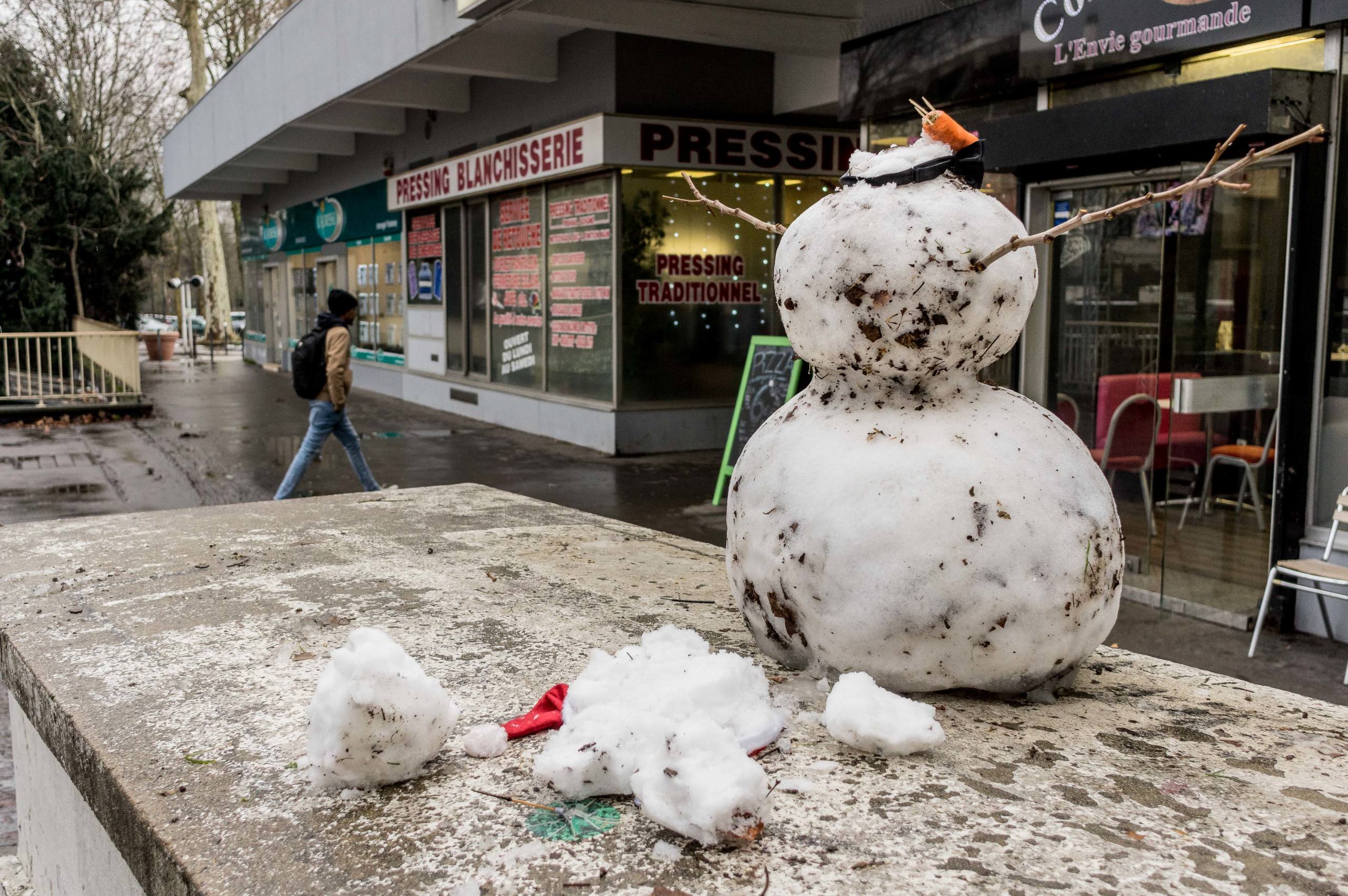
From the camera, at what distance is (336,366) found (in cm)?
912

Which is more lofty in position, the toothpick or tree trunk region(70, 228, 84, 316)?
tree trunk region(70, 228, 84, 316)

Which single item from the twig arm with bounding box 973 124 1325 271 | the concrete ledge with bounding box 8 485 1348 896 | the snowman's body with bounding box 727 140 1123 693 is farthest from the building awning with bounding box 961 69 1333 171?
the snowman's body with bounding box 727 140 1123 693

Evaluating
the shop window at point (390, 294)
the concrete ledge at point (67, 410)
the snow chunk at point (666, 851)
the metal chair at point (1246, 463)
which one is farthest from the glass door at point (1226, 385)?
the concrete ledge at point (67, 410)

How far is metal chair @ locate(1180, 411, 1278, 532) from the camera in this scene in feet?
19.8

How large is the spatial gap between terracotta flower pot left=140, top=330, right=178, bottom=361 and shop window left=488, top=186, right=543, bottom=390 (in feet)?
62.9

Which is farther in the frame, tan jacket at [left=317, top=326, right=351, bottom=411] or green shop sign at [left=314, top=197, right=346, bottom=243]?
green shop sign at [left=314, top=197, right=346, bottom=243]

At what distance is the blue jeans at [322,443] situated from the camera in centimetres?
902

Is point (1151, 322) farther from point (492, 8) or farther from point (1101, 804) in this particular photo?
point (492, 8)

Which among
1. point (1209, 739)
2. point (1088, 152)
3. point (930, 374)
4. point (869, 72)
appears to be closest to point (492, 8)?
point (869, 72)

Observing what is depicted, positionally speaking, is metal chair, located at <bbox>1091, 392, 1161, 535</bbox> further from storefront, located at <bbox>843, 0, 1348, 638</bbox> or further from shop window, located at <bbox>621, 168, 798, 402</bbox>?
shop window, located at <bbox>621, 168, 798, 402</bbox>

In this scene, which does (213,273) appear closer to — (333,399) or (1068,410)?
(333,399)

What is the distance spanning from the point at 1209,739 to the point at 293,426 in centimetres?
1419

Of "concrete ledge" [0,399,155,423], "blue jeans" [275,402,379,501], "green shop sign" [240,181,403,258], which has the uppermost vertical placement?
"green shop sign" [240,181,403,258]

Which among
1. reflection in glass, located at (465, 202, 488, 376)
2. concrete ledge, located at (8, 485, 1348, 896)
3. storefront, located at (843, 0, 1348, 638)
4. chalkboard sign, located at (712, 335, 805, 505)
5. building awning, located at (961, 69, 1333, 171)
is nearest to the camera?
concrete ledge, located at (8, 485, 1348, 896)
